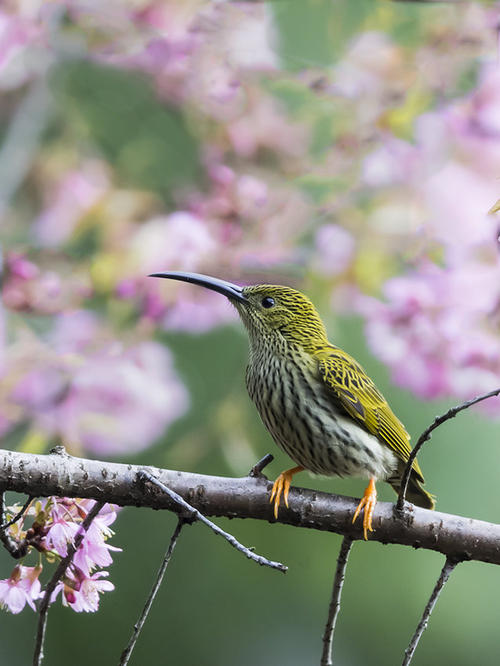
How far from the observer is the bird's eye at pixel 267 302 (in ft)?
4.23

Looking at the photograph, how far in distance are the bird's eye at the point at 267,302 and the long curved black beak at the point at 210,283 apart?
1.1 inches

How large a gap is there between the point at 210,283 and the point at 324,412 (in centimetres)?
25

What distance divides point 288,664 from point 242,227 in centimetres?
104

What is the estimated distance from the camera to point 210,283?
4.00ft

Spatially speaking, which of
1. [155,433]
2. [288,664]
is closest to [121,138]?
[155,433]

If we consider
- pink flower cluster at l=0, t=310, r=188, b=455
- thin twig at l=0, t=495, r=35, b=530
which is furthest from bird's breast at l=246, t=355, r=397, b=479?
pink flower cluster at l=0, t=310, r=188, b=455

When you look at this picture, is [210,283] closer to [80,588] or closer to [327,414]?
[327,414]

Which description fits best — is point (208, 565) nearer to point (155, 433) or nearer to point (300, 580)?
point (300, 580)

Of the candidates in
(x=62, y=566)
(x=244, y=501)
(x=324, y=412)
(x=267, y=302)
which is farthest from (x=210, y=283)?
(x=62, y=566)

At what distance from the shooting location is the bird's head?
4.11 ft

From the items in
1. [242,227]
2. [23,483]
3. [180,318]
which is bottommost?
[23,483]

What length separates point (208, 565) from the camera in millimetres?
2164

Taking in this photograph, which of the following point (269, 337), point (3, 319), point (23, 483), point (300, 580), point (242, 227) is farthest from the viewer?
point (300, 580)

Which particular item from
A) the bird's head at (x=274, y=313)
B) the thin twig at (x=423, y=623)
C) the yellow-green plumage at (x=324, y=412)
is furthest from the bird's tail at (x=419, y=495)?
the thin twig at (x=423, y=623)
